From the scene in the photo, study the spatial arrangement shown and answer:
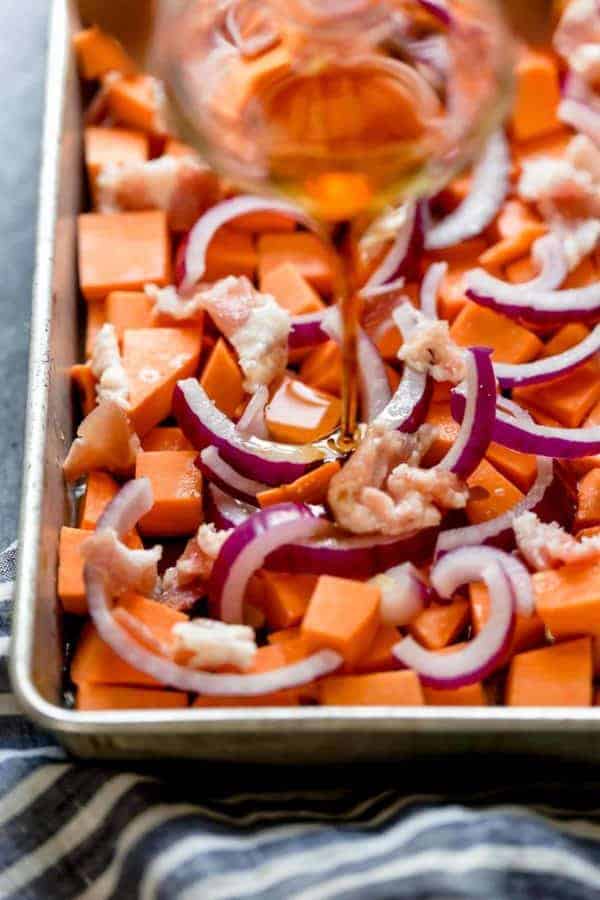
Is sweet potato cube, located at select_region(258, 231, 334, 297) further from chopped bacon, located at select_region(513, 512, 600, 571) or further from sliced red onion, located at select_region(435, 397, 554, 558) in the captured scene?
chopped bacon, located at select_region(513, 512, 600, 571)

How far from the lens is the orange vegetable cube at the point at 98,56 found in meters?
2.60

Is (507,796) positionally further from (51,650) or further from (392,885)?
(51,650)

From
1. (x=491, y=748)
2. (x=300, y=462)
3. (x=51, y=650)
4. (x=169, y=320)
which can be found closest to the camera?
(x=491, y=748)

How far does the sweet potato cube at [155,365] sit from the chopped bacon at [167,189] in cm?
29

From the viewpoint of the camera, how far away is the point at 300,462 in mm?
2023

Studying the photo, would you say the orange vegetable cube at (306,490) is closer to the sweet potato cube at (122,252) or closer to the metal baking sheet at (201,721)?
the metal baking sheet at (201,721)

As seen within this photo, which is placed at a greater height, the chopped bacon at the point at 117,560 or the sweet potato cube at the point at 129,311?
the sweet potato cube at the point at 129,311

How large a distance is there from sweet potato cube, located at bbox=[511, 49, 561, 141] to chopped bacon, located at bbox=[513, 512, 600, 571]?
0.91 m

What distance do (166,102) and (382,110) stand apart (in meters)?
0.34

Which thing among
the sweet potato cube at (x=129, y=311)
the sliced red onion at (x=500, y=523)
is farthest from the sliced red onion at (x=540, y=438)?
the sweet potato cube at (x=129, y=311)

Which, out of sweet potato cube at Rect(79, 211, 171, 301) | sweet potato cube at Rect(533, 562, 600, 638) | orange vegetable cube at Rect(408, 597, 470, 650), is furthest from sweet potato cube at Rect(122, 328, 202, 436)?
sweet potato cube at Rect(533, 562, 600, 638)

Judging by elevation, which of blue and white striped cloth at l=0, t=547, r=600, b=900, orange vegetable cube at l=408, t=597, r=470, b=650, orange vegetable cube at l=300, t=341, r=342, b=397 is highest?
orange vegetable cube at l=300, t=341, r=342, b=397

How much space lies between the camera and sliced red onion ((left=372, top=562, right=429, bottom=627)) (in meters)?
1.87

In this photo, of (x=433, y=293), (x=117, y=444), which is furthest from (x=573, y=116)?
(x=117, y=444)
